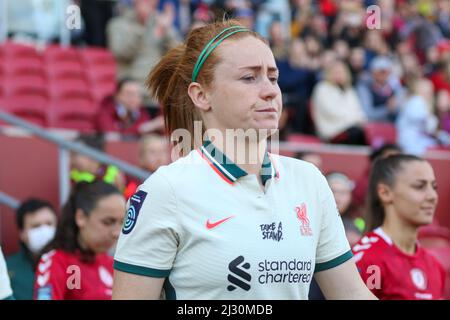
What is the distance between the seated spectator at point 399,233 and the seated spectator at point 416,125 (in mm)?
5597

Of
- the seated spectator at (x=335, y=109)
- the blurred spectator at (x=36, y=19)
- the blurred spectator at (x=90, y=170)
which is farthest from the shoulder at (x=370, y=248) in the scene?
the blurred spectator at (x=36, y=19)

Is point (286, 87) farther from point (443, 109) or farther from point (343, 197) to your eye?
point (343, 197)

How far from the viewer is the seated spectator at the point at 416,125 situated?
33.4 ft

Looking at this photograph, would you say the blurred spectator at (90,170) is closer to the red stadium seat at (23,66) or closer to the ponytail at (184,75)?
the red stadium seat at (23,66)

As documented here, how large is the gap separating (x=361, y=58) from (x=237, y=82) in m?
9.12

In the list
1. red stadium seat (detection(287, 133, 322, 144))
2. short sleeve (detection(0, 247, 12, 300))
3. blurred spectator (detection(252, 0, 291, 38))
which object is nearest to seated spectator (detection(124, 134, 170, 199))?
red stadium seat (detection(287, 133, 322, 144))

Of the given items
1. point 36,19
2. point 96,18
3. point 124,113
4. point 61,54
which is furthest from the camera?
point 36,19

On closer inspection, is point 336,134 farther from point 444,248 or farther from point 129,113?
point 444,248

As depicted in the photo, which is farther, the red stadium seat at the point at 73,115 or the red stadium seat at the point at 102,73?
the red stadium seat at the point at 102,73

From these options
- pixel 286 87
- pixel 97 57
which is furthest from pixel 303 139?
pixel 97 57

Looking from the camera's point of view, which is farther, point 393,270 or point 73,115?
point 73,115

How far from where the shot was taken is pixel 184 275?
8.23 ft

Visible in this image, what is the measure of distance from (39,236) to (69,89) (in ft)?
12.3

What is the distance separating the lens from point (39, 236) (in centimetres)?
605
